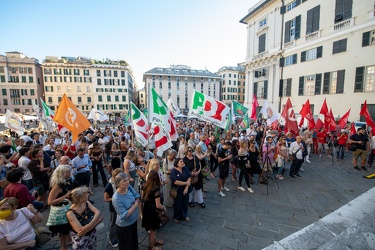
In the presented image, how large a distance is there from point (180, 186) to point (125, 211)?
161 cm

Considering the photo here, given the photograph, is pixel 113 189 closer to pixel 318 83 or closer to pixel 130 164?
pixel 130 164

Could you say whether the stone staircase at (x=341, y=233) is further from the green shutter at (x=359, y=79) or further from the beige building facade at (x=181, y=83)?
the beige building facade at (x=181, y=83)

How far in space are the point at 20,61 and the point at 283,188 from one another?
→ 63799 mm

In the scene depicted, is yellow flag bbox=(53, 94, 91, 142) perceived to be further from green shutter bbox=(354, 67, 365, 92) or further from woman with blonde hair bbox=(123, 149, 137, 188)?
green shutter bbox=(354, 67, 365, 92)

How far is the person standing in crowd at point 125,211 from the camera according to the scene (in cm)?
282

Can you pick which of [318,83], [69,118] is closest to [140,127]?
[69,118]

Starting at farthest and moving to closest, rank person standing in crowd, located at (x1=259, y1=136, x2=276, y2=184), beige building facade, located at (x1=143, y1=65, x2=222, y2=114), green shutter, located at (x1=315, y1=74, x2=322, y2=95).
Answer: beige building facade, located at (x1=143, y1=65, x2=222, y2=114) < green shutter, located at (x1=315, y1=74, x2=322, y2=95) < person standing in crowd, located at (x1=259, y1=136, x2=276, y2=184)

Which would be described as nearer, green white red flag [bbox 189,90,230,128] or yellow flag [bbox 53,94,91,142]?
yellow flag [bbox 53,94,91,142]

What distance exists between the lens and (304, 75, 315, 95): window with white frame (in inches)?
800

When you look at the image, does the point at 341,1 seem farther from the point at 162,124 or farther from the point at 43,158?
the point at 43,158

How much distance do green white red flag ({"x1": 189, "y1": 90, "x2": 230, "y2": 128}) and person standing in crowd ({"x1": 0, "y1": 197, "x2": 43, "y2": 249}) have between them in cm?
585

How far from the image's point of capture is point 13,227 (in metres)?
2.43

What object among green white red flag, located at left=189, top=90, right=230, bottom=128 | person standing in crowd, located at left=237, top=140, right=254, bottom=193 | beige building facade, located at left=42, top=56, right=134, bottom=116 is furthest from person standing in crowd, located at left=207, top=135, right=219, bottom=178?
beige building facade, located at left=42, top=56, right=134, bottom=116

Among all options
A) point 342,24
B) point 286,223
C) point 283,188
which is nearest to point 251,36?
point 342,24
